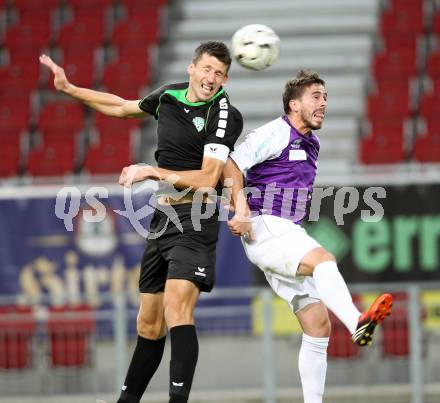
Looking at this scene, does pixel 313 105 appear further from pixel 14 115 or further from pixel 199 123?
pixel 14 115

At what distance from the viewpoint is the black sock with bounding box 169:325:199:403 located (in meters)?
5.95

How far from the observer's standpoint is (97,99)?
22.4 feet

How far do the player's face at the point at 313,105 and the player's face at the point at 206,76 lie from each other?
0.52 metres

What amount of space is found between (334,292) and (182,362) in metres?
0.96

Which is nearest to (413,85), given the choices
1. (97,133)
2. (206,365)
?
(97,133)

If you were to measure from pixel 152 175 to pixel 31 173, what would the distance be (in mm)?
9136

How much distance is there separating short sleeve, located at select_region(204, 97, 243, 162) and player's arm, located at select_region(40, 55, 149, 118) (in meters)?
0.67

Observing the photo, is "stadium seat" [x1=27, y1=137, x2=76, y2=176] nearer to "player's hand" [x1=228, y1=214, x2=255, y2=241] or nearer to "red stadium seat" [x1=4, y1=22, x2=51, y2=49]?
"red stadium seat" [x1=4, y1=22, x2=51, y2=49]

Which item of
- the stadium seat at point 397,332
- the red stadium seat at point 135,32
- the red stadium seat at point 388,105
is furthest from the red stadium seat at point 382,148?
the red stadium seat at point 135,32

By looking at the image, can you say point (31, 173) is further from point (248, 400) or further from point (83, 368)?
point (248, 400)

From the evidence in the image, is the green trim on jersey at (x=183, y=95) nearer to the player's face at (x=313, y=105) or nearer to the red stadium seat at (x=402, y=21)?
the player's face at (x=313, y=105)

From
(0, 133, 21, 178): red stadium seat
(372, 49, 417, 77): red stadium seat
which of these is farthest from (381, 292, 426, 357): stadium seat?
(0, 133, 21, 178): red stadium seat

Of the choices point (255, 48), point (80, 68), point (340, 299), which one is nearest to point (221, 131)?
point (255, 48)

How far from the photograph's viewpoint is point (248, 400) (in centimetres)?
1002
